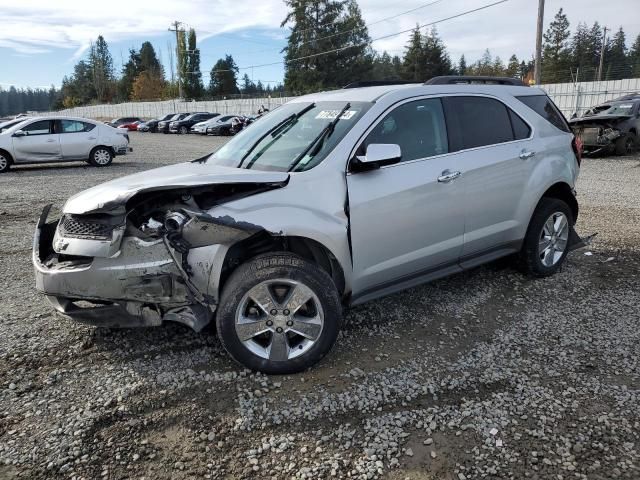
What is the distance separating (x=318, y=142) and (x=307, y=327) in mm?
1355

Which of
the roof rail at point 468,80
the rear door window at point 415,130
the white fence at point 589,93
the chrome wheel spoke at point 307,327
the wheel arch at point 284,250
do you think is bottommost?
the chrome wheel spoke at point 307,327

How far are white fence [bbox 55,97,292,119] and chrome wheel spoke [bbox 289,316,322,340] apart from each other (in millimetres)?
33718

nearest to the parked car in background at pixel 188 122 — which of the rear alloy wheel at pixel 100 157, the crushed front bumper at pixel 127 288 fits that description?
the rear alloy wheel at pixel 100 157

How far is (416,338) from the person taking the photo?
3.86 metres

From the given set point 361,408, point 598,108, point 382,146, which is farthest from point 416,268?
point 598,108

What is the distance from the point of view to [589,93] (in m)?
26.6

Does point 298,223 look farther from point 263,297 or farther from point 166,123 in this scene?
point 166,123

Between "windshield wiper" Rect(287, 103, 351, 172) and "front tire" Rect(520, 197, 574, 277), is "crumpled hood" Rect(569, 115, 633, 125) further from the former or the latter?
"windshield wiper" Rect(287, 103, 351, 172)

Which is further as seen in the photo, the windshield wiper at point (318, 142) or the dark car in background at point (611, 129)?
the dark car in background at point (611, 129)

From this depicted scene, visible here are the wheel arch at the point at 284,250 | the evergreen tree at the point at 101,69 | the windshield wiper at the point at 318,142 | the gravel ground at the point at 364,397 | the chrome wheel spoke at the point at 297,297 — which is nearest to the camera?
the gravel ground at the point at 364,397

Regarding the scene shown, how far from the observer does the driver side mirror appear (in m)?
3.47

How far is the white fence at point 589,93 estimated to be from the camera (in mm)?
26078

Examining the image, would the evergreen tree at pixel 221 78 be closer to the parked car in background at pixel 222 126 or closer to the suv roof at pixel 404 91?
the parked car in background at pixel 222 126

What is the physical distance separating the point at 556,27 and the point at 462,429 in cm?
8845
